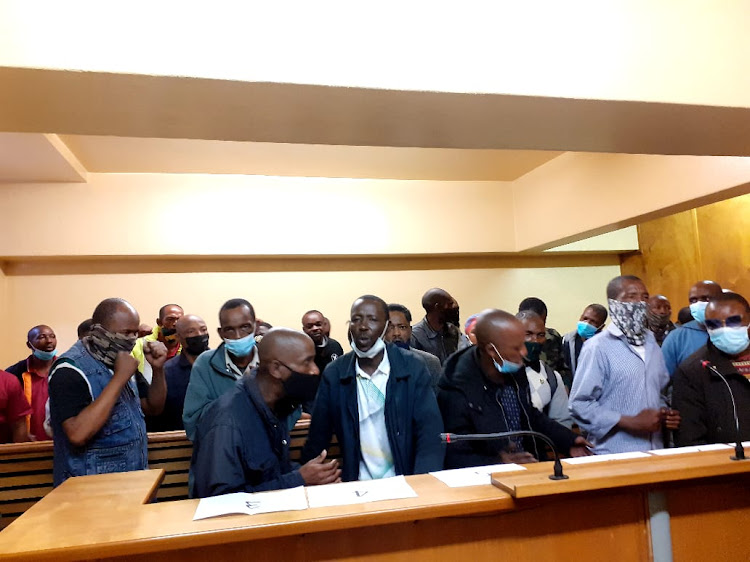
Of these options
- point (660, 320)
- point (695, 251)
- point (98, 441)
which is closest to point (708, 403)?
point (660, 320)

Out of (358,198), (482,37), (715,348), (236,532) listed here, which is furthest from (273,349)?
(358,198)

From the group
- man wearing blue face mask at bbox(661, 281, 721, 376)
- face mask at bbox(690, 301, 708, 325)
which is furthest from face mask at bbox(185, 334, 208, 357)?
face mask at bbox(690, 301, 708, 325)

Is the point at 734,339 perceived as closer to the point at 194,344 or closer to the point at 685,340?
the point at 685,340

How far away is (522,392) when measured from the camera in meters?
2.71

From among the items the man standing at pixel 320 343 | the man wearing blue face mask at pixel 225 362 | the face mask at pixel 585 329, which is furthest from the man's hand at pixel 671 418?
the man standing at pixel 320 343

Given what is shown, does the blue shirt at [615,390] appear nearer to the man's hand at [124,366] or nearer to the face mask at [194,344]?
the man's hand at [124,366]

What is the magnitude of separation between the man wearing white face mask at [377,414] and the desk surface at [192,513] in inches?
20.2

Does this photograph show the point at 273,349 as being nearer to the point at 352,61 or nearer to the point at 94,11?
the point at 352,61

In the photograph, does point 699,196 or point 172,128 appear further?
point 699,196

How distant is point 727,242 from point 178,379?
617 centimetres

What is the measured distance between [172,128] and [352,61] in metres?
0.90

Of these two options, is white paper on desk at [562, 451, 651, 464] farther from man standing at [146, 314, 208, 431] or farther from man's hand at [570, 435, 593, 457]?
man standing at [146, 314, 208, 431]

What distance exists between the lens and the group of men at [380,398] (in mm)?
2203

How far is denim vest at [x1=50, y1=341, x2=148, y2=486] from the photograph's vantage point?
255 centimetres
